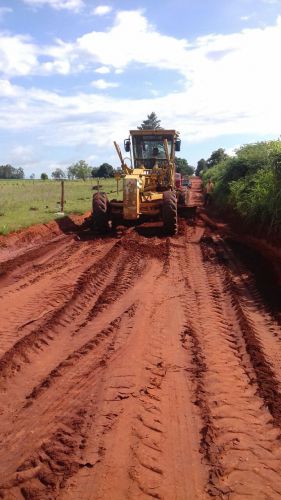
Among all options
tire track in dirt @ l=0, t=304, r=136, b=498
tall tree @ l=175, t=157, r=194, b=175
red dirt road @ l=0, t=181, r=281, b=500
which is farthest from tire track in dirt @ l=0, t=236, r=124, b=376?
tall tree @ l=175, t=157, r=194, b=175

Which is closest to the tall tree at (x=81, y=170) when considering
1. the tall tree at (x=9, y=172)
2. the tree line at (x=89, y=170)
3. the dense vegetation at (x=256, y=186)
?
the tree line at (x=89, y=170)

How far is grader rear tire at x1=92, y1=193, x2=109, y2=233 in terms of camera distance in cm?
1549

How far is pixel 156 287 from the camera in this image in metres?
8.95

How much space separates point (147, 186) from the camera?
17078mm

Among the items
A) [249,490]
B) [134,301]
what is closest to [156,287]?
[134,301]

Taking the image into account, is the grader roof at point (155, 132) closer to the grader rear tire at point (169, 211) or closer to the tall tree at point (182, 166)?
the grader rear tire at point (169, 211)

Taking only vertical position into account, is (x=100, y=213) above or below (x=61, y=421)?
above

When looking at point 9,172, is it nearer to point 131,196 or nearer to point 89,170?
point 89,170

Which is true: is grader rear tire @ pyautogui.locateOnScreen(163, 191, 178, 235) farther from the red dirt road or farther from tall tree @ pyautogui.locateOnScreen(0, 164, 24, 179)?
tall tree @ pyautogui.locateOnScreen(0, 164, 24, 179)

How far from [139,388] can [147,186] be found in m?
12.7

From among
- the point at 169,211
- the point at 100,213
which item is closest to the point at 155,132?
the point at 100,213

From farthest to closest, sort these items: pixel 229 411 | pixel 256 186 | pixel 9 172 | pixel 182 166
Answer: pixel 9 172, pixel 182 166, pixel 256 186, pixel 229 411

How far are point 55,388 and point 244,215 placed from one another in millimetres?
11447

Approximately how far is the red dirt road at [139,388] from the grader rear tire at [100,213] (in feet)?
19.7
